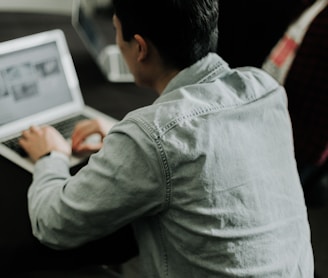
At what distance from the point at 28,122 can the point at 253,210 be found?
686 millimetres

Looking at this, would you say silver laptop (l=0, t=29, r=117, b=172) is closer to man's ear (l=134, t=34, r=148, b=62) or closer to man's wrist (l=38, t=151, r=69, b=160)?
man's wrist (l=38, t=151, r=69, b=160)

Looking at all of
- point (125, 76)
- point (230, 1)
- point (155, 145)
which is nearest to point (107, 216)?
point (155, 145)

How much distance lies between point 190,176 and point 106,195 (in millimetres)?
150

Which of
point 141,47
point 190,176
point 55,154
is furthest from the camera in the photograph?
point 55,154

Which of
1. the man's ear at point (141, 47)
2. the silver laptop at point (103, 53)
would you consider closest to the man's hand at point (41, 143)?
the man's ear at point (141, 47)

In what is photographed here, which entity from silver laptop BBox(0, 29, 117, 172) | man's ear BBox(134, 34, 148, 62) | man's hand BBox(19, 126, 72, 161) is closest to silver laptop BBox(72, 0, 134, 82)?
silver laptop BBox(0, 29, 117, 172)

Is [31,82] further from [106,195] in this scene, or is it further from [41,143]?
[106,195]

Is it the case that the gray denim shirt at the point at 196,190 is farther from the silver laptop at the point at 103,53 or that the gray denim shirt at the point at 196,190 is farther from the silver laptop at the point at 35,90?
the silver laptop at the point at 103,53

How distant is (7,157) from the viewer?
39.7 inches

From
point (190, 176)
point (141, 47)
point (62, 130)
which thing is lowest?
point (62, 130)

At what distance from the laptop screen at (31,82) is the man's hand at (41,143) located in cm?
11

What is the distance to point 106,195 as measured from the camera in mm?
722

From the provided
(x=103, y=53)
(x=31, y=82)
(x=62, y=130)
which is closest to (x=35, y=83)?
(x=31, y=82)

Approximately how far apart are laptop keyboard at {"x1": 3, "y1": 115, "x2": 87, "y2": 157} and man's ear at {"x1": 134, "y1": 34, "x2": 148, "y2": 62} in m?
0.38
